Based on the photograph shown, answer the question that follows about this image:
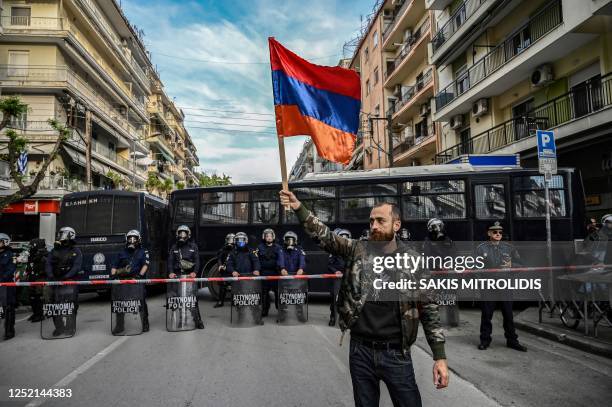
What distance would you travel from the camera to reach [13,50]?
29750mm

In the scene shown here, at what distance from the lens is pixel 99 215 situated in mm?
12891

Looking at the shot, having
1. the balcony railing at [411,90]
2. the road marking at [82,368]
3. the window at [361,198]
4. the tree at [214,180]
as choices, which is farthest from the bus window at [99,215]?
the tree at [214,180]

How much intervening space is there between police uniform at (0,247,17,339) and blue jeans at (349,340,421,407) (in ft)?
24.3

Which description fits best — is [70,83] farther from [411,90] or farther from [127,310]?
[127,310]

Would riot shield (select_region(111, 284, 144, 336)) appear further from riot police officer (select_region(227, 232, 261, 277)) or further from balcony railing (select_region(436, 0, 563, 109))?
balcony railing (select_region(436, 0, 563, 109))

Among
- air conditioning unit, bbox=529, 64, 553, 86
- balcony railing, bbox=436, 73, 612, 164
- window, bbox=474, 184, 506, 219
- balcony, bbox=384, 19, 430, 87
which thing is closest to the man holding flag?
window, bbox=474, 184, 506, 219

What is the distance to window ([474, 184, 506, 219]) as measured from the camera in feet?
35.2

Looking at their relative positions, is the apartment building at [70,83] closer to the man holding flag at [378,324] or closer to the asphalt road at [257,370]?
the asphalt road at [257,370]

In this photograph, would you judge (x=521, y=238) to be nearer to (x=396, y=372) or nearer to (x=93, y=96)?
(x=396, y=372)

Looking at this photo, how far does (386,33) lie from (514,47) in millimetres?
16473

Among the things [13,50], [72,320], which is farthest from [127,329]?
[13,50]

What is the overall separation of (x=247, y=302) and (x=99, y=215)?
666 centimetres

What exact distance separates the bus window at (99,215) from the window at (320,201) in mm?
5154

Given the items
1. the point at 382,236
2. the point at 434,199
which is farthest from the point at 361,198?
the point at 382,236
